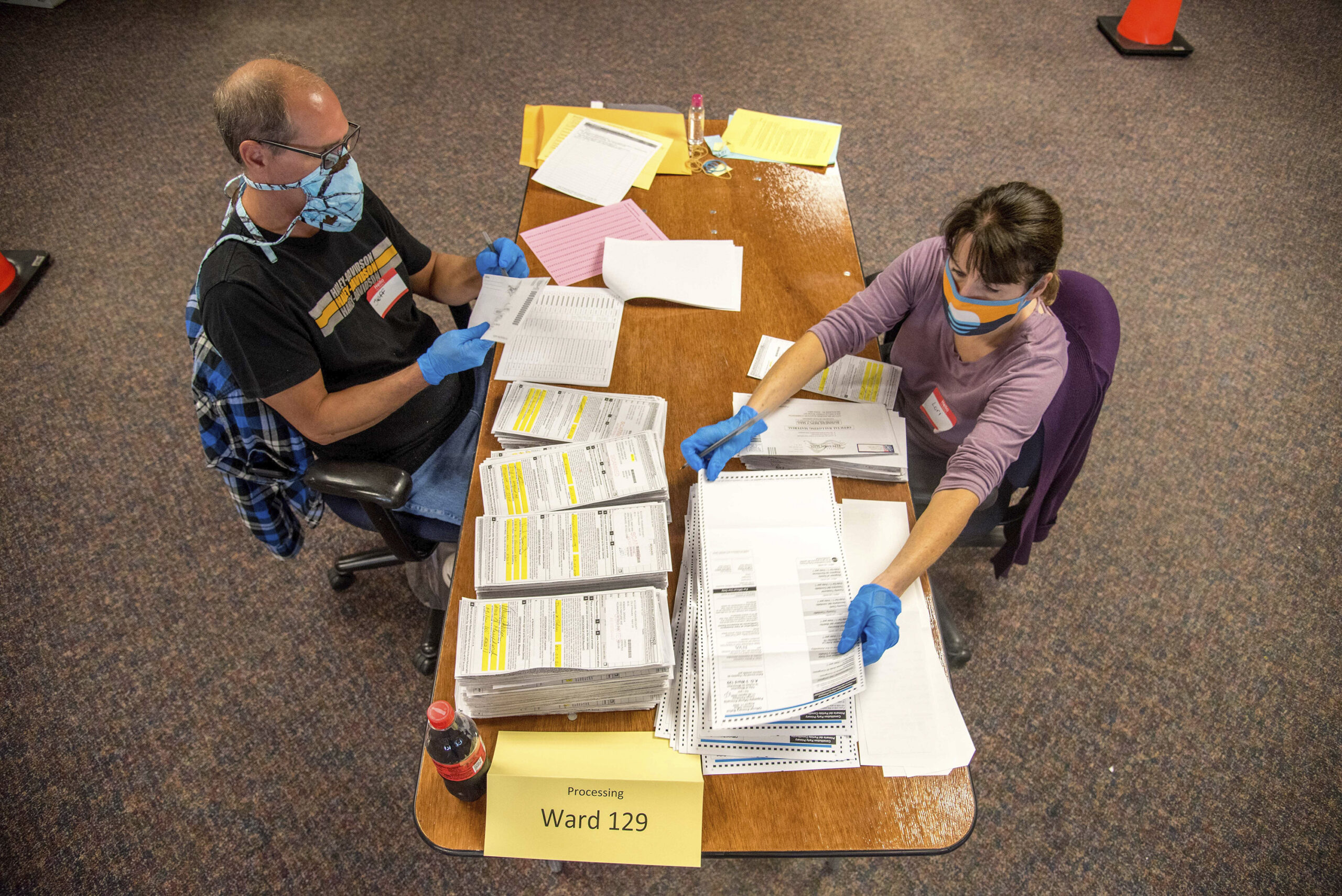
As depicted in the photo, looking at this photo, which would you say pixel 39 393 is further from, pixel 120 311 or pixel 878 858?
pixel 878 858

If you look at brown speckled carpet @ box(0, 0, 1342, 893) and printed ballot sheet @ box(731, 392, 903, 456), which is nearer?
printed ballot sheet @ box(731, 392, 903, 456)

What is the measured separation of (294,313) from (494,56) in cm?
265

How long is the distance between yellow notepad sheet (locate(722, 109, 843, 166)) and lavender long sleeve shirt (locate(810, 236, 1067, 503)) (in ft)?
1.75

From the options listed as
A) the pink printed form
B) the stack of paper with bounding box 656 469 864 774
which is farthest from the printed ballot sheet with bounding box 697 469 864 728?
the pink printed form

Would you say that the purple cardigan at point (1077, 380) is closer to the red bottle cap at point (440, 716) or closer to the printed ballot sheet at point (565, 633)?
the printed ballot sheet at point (565, 633)

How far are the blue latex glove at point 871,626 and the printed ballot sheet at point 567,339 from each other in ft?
2.02

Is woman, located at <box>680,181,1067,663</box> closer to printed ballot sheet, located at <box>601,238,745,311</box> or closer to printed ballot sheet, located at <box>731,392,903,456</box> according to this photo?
printed ballot sheet, located at <box>731,392,903,456</box>

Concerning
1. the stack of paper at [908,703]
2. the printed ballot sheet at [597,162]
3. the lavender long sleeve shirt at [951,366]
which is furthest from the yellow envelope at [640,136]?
the stack of paper at [908,703]

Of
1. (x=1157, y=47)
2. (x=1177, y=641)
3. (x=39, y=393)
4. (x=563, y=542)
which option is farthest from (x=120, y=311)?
(x=1157, y=47)

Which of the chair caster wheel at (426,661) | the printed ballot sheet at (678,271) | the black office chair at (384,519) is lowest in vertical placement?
the chair caster wheel at (426,661)

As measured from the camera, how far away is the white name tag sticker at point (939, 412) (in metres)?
1.45

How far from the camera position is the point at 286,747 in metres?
1.74

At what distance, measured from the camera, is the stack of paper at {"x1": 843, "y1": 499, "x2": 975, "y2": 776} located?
39.4 inches

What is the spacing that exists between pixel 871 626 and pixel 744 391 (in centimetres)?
53
